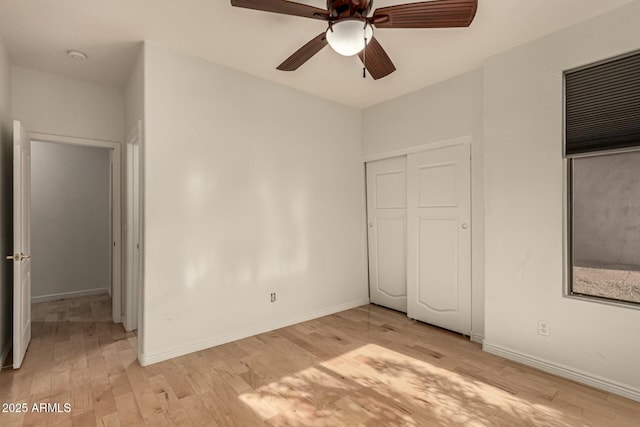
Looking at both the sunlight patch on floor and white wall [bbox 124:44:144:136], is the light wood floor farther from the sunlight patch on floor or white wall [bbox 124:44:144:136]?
white wall [bbox 124:44:144:136]

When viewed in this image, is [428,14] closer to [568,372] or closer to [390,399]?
[390,399]

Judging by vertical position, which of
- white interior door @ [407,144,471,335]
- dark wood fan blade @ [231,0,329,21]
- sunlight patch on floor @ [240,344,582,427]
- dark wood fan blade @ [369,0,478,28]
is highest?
dark wood fan blade @ [231,0,329,21]

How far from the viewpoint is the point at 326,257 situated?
4023mm

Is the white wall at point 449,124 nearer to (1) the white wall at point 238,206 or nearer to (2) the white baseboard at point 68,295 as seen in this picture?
(1) the white wall at point 238,206

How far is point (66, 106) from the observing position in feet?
10.9

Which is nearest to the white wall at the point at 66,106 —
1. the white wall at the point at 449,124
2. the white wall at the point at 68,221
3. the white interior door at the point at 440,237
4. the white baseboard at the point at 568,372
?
the white wall at the point at 68,221

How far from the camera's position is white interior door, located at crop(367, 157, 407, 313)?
401cm

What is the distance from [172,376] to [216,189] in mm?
1609

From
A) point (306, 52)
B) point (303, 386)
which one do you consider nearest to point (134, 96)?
point (306, 52)

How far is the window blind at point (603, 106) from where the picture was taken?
2.23m

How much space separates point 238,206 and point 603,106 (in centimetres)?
309

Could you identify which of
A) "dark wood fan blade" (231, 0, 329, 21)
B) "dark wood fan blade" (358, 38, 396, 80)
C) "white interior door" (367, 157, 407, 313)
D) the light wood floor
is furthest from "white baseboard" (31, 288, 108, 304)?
"dark wood fan blade" (358, 38, 396, 80)

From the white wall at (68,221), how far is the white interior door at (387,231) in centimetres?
367

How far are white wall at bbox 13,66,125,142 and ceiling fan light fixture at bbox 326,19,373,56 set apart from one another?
9.75 ft
